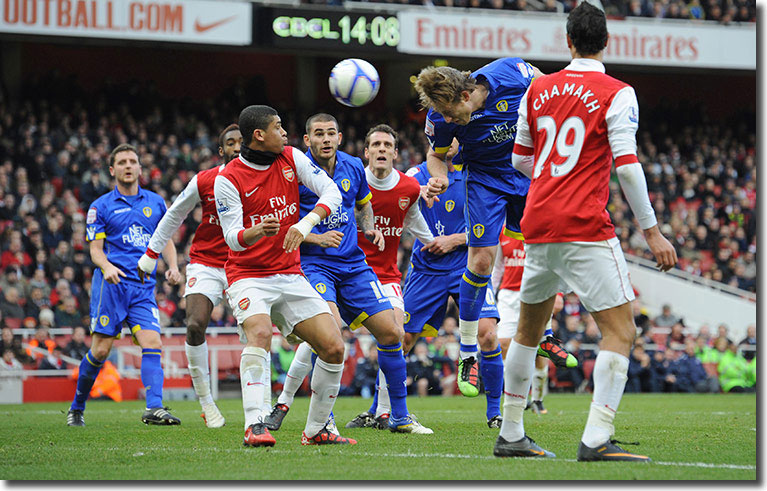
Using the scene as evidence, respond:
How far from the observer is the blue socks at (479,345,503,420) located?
899 cm

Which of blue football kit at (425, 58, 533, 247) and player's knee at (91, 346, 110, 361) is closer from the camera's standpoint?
blue football kit at (425, 58, 533, 247)

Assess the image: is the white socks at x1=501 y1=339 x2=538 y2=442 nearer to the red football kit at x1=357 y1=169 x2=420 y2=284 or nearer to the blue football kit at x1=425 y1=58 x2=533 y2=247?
the blue football kit at x1=425 y1=58 x2=533 y2=247

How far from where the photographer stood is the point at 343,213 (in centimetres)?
819

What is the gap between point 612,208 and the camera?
2578 centimetres

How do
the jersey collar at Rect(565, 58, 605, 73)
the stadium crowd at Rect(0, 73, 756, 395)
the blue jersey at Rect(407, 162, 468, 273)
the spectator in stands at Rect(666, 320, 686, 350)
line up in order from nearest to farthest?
the jersey collar at Rect(565, 58, 605, 73) < the blue jersey at Rect(407, 162, 468, 273) < the stadium crowd at Rect(0, 73, 756, 395) < the spectator in stands at Rect(666, 320, 686, 350)

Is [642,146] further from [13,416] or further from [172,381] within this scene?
[13,416]

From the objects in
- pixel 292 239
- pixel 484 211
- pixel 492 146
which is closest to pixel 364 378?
pixel 484 211

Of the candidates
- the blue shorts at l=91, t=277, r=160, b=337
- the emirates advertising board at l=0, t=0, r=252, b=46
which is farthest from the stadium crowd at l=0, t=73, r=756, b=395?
the blue shorts at l=91, t=277, r=160, b=337

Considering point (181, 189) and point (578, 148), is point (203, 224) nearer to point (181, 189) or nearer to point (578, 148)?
point (578, 148)

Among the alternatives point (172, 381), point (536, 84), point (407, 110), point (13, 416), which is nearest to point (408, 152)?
point (407, 110)

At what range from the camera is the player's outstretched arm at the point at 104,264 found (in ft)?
32.0

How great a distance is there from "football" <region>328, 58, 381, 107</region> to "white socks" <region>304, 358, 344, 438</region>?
284 centimetres

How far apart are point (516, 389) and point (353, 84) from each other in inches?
155

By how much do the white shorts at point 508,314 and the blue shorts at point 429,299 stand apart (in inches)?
54.5
